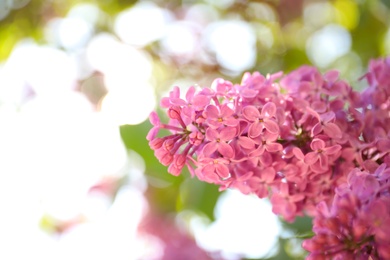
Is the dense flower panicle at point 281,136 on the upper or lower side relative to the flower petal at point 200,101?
lower

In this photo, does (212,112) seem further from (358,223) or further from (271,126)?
(358,223)

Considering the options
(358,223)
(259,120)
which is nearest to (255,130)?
(259,120)

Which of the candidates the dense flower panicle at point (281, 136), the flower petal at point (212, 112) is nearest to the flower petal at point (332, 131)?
the dense flower panicle at point (281, 136)

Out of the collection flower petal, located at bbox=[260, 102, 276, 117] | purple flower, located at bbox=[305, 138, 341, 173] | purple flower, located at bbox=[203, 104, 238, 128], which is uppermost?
purple flower, located at bbox=[203, 104, 238, 128]

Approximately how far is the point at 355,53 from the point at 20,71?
2.38 feet

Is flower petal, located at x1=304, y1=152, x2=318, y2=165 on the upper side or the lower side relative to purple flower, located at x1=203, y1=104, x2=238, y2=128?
lower

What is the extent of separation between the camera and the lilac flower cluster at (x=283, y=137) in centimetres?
63

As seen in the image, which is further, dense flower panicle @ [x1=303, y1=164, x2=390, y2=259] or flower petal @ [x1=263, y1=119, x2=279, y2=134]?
flower petal @ [x1=263, y1=119, x2=279, y2=134]

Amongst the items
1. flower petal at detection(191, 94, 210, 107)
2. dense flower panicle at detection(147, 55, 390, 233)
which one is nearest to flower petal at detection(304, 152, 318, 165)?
dense flower panicle at detection(147, 55, 390, 233)

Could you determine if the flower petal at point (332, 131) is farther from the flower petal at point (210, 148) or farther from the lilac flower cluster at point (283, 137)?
the flower petal at point (210, 148)

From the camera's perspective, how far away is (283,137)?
0.67 metres

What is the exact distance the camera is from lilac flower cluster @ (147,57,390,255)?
0.63m

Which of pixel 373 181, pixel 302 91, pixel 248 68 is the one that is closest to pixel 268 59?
pixel 248 68

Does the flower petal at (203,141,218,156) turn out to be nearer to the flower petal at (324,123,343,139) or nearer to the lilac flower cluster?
the lilac flower cluster
